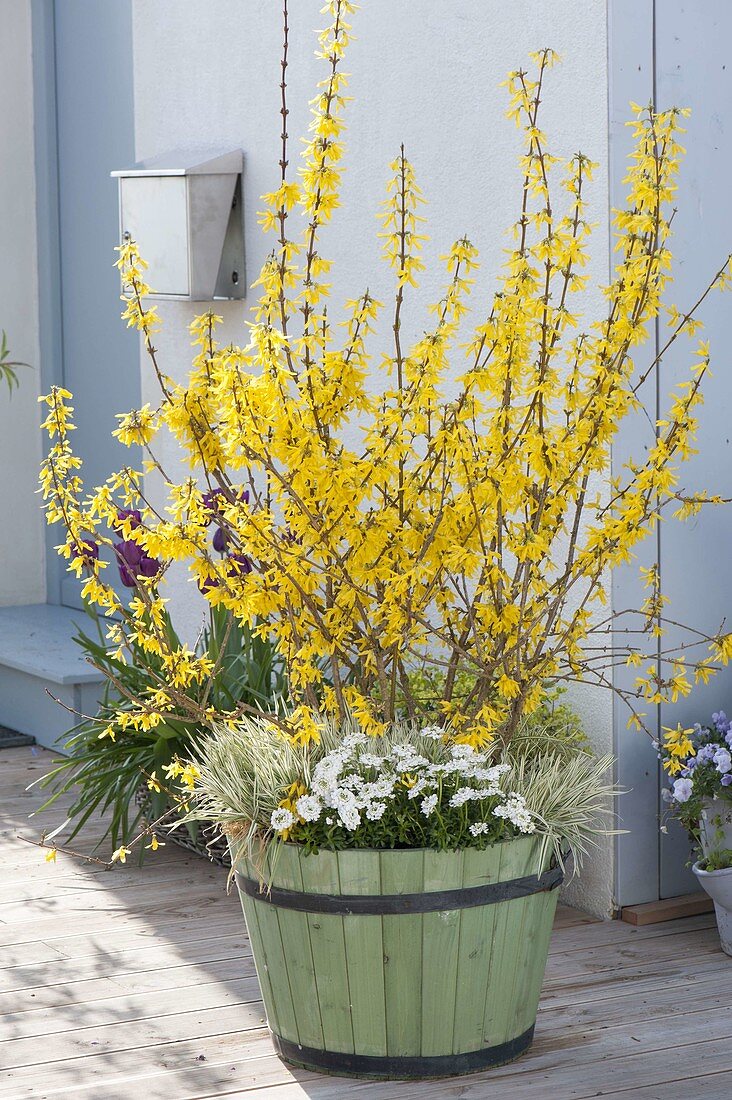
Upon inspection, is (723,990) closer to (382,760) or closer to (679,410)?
(382,760)

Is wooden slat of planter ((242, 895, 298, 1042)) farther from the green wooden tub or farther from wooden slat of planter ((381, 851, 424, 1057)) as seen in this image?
wooden slat of planter ((381, 851, 424, 1057))

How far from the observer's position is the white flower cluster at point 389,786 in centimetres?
258

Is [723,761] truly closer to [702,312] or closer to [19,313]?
[702,312]

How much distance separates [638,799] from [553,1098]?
0.99 m

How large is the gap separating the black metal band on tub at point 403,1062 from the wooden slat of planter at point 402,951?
0.19ft

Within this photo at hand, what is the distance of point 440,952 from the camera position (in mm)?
2605

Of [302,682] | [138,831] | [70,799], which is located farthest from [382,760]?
[70,799]

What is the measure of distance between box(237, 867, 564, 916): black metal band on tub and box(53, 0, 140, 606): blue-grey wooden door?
3735mm

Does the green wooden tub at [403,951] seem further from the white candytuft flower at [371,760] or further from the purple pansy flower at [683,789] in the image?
the purple pansy flower at [683,789]

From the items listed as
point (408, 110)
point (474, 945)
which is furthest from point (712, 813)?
point (408, 110)

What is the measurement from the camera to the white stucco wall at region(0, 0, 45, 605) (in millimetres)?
6543

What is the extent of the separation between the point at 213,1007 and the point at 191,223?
2.54 meters

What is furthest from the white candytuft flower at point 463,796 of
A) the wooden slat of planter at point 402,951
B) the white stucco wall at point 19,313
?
the white stucco wall at point 19,313

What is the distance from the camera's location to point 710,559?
352cm
